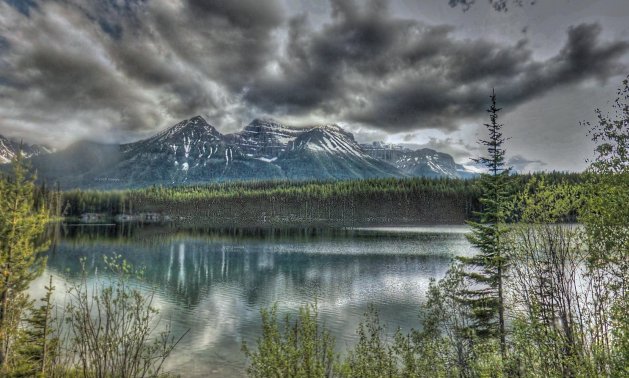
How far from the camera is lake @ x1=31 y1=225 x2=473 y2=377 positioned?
99.8 ft

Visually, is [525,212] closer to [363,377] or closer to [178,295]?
[363,377]

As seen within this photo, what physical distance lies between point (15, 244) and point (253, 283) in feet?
123

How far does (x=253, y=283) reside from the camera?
5303cm

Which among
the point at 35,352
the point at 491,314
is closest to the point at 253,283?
the point at 35,352

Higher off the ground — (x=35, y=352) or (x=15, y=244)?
(x=15, y=244)

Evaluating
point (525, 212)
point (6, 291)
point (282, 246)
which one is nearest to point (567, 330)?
point (525, 212)

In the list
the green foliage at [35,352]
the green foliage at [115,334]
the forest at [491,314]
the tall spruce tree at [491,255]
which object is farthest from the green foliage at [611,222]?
the green foliage at [35,352]

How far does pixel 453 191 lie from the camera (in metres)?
194

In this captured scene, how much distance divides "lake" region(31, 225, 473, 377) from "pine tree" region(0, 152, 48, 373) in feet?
17.4

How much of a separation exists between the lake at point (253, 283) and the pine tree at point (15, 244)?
5.30 m

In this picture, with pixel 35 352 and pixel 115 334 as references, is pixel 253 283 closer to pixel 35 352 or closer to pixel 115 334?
pixel 35 352

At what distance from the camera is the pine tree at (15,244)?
1636cm

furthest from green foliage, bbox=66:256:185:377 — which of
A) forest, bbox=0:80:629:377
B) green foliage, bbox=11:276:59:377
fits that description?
green foliage, bbox=11:276:59:377

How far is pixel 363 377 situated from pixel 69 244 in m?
108
